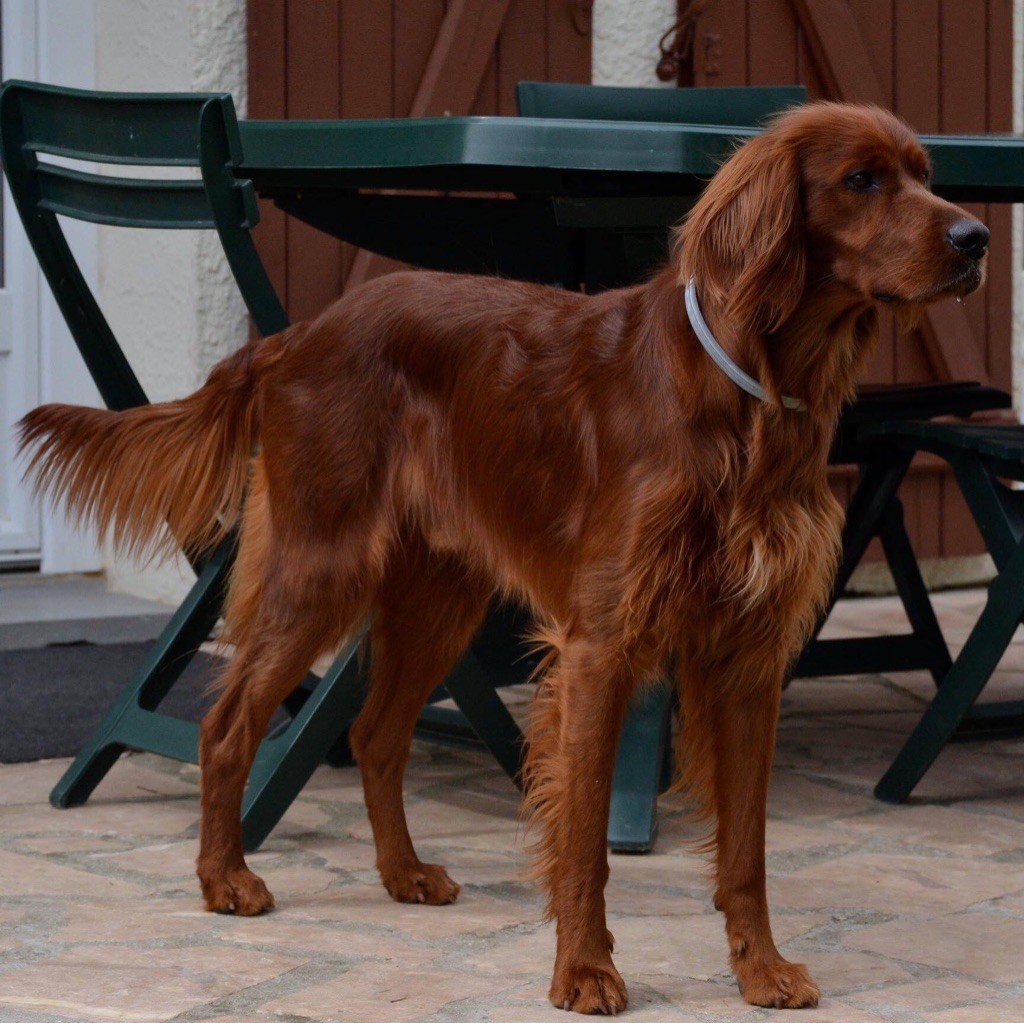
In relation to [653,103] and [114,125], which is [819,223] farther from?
[653,103]

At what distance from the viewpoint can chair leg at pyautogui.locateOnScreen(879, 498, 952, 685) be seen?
420cm

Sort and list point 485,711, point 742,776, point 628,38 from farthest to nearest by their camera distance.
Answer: point 628,38 < point 485,711 < point 742,776

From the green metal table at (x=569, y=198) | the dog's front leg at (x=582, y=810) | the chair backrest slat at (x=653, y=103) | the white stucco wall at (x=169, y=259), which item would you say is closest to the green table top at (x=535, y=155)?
the green metal table at (x=569, y=198)

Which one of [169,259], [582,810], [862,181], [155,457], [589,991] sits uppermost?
[862,181]

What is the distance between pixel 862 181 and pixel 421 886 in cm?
135

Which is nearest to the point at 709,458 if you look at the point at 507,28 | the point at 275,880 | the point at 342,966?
the point at 342,966

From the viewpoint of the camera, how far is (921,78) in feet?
19.8

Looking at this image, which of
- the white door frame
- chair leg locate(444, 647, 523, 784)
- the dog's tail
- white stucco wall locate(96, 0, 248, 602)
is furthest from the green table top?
the white door frame

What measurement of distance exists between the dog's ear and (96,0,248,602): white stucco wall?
3028 millimetres

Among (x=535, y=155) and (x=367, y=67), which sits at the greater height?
(x=367, y=67)

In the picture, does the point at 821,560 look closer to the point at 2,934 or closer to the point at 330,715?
the point at 330,715

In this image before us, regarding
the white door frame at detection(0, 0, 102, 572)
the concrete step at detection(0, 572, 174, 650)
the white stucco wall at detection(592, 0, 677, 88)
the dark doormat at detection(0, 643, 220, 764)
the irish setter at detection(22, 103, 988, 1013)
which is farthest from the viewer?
the white stucco wall at detection(592, 0, 677, 88)

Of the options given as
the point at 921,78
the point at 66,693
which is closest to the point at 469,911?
the point at 66,693

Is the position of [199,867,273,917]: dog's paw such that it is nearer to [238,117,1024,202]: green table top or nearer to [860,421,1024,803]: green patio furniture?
[238,117,1024,202]: green table top
